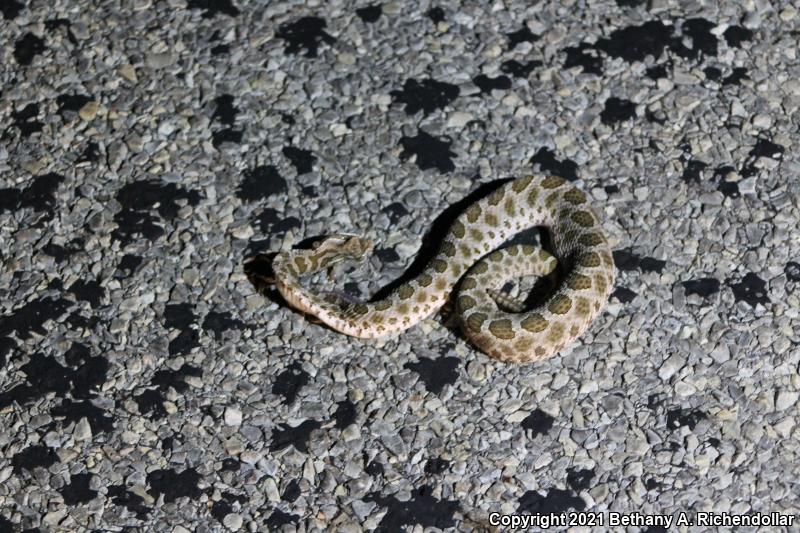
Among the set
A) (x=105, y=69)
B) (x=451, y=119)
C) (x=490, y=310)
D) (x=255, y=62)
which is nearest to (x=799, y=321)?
(x=490, y=310)

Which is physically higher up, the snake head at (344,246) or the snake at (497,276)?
the snake head at (344,246)

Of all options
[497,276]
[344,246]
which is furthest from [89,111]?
[497,276]

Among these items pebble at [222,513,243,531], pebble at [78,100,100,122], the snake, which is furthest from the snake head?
pebble at [78,100,100,122]

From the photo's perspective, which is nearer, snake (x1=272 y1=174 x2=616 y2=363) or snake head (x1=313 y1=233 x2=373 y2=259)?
snake (x1=272 y1=174 x2=616 y2=363)

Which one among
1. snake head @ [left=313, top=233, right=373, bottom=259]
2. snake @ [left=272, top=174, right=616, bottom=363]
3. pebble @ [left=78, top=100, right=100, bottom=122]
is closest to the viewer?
snake @ [left=272, top=174, right=616, bottom=363]

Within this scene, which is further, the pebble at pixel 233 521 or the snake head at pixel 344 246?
the snake head at pixel 344 246

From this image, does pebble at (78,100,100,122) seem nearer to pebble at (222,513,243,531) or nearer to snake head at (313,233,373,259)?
snake head at (313,233,373,259)

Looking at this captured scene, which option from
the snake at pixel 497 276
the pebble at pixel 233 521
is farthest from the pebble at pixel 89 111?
the pebble at pixel 233 521

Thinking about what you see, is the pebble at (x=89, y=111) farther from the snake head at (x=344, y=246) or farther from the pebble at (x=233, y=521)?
the pebble at (x=233, y=521)

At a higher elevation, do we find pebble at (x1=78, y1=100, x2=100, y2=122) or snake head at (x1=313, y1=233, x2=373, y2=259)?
pebble at (x1=78, y1=100, x2=100, y2=122)

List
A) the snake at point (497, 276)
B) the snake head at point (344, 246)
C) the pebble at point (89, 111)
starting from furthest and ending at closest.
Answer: the pebble at point (89, 111), the snake head at point (344, 246), the snake at point (497, 276)
